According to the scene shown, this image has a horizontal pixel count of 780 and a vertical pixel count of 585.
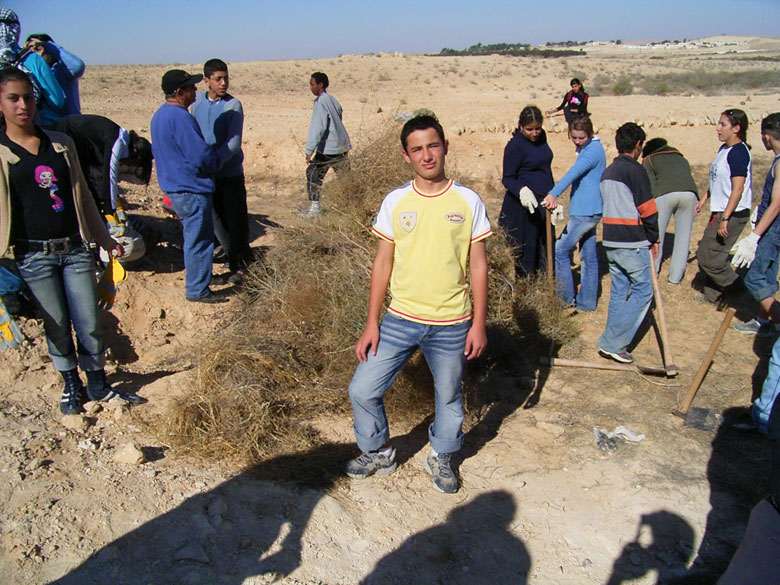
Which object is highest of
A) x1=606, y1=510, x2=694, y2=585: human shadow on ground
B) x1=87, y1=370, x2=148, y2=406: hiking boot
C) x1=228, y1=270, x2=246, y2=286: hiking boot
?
x1=228, y1=270, x2=246, y2=286: hiking boot

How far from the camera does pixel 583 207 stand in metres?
4.81

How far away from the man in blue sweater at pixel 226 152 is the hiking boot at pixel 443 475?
2.93 m

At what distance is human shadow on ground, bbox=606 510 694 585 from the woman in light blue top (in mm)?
2476

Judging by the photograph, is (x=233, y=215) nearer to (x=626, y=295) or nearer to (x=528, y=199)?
(x=528, y=199)

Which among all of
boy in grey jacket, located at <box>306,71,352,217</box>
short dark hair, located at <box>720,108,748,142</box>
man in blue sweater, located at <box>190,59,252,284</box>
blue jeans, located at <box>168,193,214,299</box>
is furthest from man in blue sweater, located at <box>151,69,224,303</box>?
short dark hair, located at <box>720,108,748,142</box>

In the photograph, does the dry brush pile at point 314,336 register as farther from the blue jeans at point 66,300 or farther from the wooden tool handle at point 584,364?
the blue jeans at point 66,300

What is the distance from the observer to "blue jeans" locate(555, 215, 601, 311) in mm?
4887

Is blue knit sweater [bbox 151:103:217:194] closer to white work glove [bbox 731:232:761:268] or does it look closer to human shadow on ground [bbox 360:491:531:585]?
human shadow on ground [bbox 360:491:531:585]

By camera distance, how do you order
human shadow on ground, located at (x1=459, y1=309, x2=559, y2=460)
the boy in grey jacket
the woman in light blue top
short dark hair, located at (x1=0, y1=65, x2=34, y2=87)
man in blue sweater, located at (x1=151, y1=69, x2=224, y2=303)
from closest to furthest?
short dark hair, located at (x1=0, y1=65, x2=34, y2=87)
human shadow on ground, located at (x1=459, y1=309, x2=559, y2=460)
man in blue sweater, located at (x1=151, y1=69, x2=224, y2=303)
the woman in light blue top
the boy in grey jacket

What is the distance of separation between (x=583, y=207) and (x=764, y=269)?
1.37m

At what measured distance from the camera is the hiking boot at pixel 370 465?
3023mm

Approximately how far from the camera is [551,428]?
12.0 feet

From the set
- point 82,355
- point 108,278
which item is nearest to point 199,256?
point 108,278

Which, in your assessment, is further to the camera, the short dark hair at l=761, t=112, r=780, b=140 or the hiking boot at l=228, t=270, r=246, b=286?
the hiking boot at l=228, t=270, r=246, b=286
